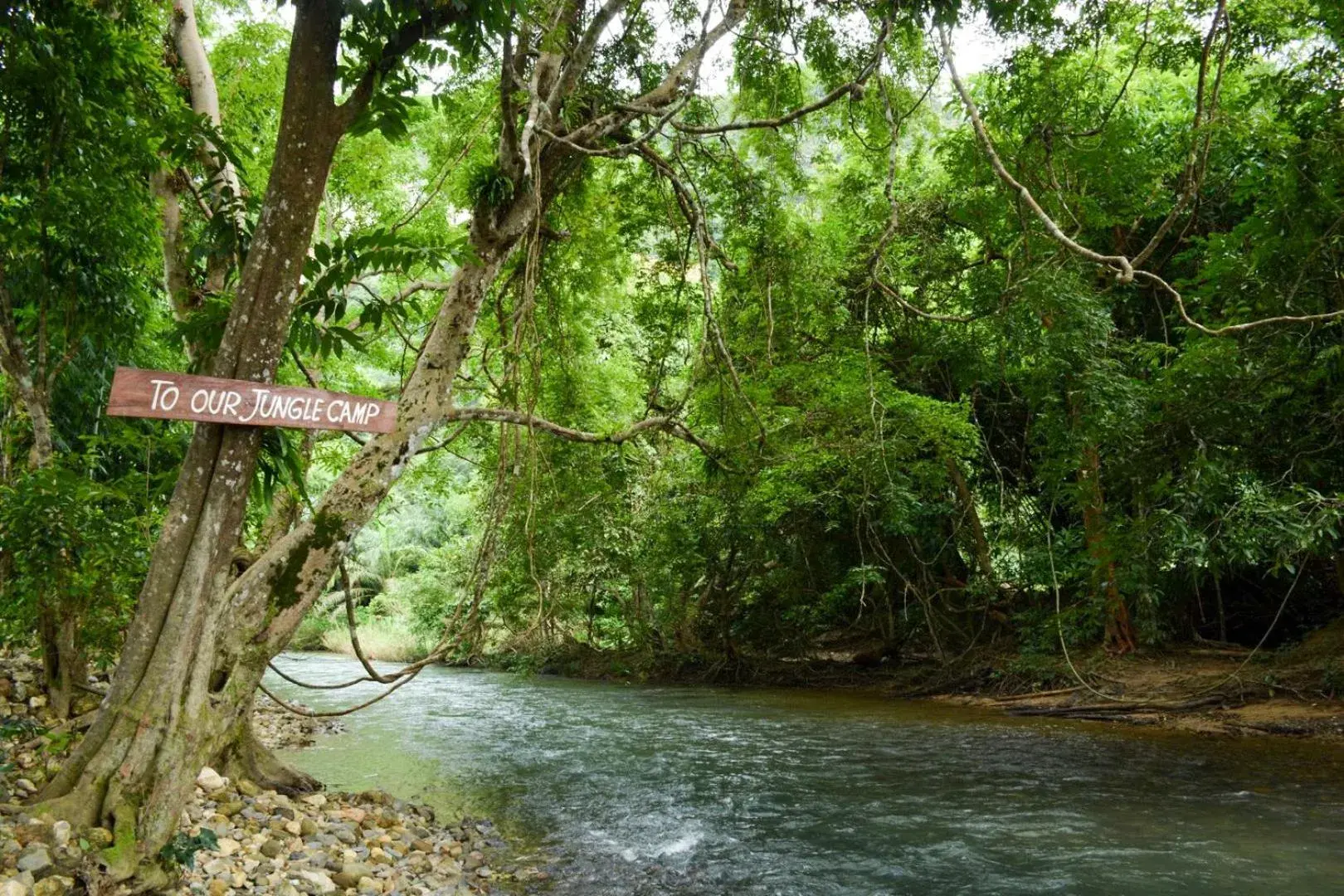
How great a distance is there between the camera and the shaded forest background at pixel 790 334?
4996mm

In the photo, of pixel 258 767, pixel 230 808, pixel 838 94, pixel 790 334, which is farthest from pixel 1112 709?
pixel 230 808

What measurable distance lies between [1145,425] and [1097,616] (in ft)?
12.6

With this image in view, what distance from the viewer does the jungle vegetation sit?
413cm

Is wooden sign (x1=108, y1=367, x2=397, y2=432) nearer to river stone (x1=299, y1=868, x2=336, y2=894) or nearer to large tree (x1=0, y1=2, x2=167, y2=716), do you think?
large tree (x1=0, y1=2, x2=167, y2=716)

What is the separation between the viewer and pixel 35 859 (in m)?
3.08

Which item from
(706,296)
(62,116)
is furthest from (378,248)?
(706,296)

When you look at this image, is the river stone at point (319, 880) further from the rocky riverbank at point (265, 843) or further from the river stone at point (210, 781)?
the river stone at point (210, 781)

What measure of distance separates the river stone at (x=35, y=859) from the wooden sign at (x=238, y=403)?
1.55 metres

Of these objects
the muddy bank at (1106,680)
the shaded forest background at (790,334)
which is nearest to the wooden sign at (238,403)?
the shaded forest background at (790,334)

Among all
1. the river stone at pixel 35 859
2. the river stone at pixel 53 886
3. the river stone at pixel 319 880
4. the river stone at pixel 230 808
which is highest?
the river stone at pixel 35 859

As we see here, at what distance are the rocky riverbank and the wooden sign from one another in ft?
5.15

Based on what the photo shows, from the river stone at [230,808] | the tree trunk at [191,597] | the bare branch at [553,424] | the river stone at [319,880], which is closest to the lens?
the tree trunk at [191,597]

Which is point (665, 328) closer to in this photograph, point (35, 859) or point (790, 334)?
point (790, 334)

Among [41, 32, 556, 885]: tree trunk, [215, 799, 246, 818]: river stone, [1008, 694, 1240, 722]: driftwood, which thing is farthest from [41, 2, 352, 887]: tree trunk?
[1008, 694, 1240, 722]: driftwood
